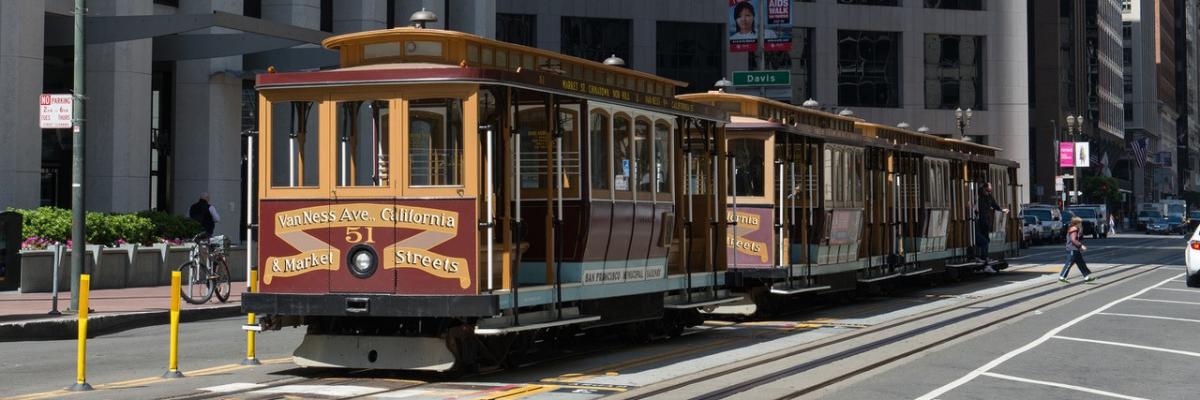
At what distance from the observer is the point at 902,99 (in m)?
76.8

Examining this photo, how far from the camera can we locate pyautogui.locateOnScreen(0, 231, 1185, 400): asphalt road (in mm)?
12203

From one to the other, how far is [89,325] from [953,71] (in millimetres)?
65011

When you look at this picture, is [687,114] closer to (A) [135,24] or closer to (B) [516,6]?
(A) [135,24]

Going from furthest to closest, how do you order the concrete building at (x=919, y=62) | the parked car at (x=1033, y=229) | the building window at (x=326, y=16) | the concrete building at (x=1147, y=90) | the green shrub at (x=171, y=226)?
the concrete building at (x=1147, y=90) → the concrete building at (x=919, y=62) → the parked car at (x=1033, y=229) → the building window at (x=326, y=16) → the green shrub at (x=171, y=226)

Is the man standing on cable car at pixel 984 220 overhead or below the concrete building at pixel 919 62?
below

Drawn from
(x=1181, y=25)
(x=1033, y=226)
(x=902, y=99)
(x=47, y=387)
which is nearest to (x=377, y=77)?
(x=47, y=387)

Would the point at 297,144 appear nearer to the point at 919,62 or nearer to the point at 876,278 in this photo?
the point at 876,278

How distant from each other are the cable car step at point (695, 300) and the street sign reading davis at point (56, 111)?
27.0ft

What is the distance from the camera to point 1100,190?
111 metres

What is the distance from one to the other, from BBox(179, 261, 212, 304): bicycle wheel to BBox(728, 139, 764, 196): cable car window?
312 inches

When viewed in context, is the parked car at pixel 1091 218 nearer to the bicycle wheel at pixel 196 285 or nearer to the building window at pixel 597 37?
the building window at pixel 597 37

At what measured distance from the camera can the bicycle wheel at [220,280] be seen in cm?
2294

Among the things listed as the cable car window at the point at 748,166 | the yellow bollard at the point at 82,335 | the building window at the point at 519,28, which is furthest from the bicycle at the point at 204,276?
the building window at the point at 519,28

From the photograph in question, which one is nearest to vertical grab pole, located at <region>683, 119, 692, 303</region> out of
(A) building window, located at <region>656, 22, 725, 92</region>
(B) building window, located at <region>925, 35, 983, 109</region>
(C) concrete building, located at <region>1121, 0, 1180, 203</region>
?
(A) building window, located at <region>656, 22, 725, 92</region>
